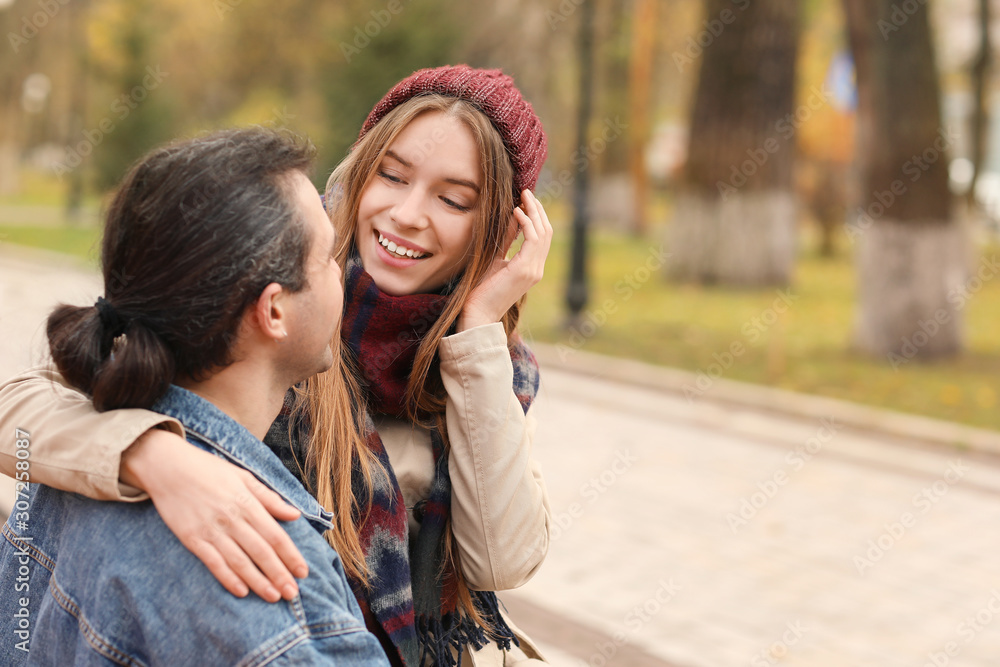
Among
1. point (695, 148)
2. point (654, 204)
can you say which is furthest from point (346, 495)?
point (654, 204)

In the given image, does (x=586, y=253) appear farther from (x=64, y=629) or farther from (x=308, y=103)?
(x=308, y=103)

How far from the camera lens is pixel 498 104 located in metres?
2.13

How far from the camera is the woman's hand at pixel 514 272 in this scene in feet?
6.93

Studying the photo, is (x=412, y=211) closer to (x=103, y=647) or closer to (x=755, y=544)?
(x=103, y=647)

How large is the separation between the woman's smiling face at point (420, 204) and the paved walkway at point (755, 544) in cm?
243

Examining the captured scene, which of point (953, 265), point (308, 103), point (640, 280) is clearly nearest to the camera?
point (953, 265)

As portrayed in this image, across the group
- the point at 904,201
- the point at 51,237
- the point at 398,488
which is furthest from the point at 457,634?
the point at 51,237

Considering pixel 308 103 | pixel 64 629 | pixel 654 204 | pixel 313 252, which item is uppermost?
pixel 313 252

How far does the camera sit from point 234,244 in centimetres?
133

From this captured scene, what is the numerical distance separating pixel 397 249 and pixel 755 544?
165 inches

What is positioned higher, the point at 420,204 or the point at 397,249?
the point at 420,204

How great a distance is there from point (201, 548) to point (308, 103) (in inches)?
1275

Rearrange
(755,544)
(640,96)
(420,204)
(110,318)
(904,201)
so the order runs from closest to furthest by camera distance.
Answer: (110,318)
(420,204)
(755,544)
(904,201)
(640,96)

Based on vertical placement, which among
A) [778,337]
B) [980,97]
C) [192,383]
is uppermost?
[980,97]
